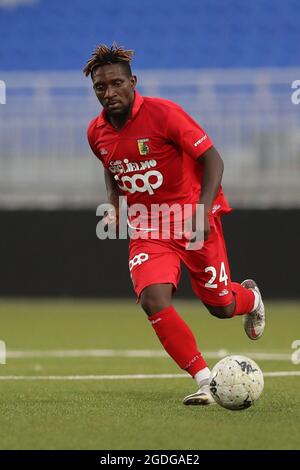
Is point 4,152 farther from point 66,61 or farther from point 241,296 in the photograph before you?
point 241,296

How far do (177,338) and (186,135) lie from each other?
1185 mm

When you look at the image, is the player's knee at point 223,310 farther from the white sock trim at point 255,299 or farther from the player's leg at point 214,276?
the white sock trim at point 255,299

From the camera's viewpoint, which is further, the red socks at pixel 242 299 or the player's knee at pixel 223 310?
the red socks at pixel 242 299

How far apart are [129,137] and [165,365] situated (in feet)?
8.61

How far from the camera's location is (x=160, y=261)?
6184 mm

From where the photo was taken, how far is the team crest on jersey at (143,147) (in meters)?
6.29

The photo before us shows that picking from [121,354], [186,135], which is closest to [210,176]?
[186,135]

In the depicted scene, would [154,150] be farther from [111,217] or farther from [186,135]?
[111,217]


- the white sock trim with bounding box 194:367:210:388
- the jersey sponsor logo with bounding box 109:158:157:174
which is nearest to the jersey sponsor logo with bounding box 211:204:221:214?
the jersey sponsor logo with bounding box 109:158:157:174

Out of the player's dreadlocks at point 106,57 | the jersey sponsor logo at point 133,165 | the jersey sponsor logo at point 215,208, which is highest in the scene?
the player's dreadlocks at point 106,57

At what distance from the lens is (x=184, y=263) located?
21.4 feet

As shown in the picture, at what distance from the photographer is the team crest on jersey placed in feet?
20.6

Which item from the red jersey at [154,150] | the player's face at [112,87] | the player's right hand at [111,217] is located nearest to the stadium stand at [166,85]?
the player's right hand at [111,217]
